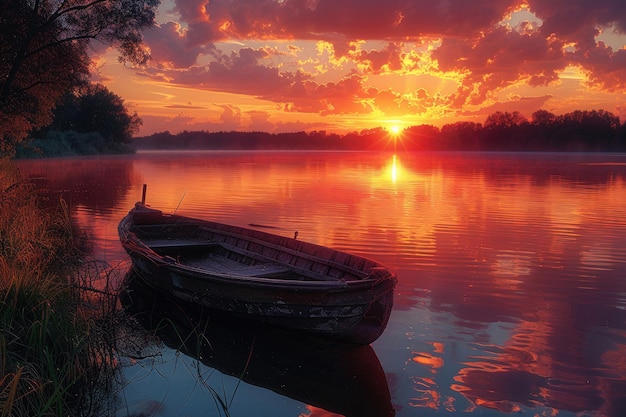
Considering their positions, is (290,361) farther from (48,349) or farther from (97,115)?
(97,115)

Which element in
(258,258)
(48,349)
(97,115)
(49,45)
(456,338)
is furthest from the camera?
(97,115)

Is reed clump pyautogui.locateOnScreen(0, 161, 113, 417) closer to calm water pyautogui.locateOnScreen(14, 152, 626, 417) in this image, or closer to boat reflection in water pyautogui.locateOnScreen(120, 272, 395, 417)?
calm water pyautogui.locateOnScreen(14, 152, 626, 417)

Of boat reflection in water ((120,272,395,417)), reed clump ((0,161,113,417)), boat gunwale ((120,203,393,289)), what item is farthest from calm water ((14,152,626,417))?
boat gunwale ((120,203,393,289))

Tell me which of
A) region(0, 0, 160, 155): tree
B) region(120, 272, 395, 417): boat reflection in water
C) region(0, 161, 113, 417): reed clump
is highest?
region(0, 0, 160, 155): tree

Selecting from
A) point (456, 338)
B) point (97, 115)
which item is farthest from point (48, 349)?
point (97, 115)

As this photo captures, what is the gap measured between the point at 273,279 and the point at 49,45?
15.8 metres

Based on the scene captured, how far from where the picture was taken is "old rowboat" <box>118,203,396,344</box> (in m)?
8.05

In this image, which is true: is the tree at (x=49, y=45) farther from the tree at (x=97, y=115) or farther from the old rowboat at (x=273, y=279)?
the tree at (x=97, y=115)

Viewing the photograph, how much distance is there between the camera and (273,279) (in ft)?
29.5

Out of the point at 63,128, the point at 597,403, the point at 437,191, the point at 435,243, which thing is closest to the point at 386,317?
the point at 597,403

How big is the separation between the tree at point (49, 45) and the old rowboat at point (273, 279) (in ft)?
32.0

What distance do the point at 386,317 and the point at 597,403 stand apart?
10.3 feet

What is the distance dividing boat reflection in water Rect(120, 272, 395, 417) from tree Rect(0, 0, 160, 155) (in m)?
14.1

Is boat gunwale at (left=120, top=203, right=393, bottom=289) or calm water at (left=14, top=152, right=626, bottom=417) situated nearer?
calm water at (left=14, top=152, right=626, bottom=417)
